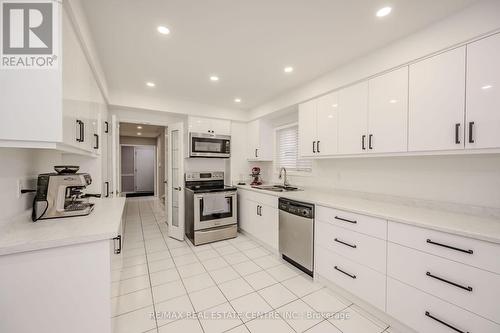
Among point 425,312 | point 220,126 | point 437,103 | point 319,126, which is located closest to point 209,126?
point 220,126

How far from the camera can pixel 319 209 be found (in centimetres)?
220

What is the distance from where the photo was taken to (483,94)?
55.5 inches

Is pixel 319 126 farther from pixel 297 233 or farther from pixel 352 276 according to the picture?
pixel 352 276

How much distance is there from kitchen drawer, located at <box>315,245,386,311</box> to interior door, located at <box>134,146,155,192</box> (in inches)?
304

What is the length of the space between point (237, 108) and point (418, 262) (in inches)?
144

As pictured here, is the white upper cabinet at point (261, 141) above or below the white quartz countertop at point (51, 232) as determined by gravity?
above

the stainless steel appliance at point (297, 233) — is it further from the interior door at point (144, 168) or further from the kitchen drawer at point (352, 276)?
the interior door at point (144, 168)


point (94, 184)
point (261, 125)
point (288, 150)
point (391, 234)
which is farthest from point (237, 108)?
point (391, 234)

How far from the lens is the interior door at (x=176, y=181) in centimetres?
349

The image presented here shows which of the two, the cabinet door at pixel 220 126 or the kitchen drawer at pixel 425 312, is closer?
the kitchen drawer at pixel 425 312

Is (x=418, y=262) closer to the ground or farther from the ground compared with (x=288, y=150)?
→ closer to the ground

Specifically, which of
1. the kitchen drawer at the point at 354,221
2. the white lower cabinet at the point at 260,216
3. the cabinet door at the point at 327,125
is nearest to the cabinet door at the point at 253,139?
the white lower cabinet at the point at 260,216

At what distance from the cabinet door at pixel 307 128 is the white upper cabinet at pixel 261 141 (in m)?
1.13

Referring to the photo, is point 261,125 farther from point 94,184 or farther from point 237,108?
point 94,184
